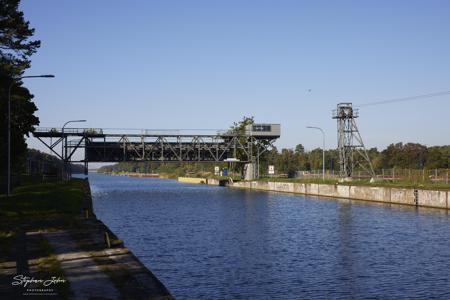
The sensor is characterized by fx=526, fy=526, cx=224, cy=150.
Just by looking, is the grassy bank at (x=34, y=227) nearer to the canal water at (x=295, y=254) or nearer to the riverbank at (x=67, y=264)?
the riverbank at (x=67, y=264)

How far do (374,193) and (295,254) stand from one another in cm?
4510

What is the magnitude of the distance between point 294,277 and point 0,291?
1326 cm

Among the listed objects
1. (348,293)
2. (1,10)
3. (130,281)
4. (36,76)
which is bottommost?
(348,293)

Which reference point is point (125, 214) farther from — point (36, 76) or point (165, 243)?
point (165, 243)

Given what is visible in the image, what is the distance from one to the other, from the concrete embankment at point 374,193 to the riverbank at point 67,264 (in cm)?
4181

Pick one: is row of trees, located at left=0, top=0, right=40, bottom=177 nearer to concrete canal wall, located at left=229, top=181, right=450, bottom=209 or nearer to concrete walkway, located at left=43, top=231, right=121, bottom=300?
concrete walkway, located at left=43, top=231, right=121, bottom=300

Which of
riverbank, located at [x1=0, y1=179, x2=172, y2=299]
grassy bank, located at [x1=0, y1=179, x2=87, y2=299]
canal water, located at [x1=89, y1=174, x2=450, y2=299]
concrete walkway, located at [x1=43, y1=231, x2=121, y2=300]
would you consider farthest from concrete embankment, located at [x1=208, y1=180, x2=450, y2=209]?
concrete walkway, located at [x1=43, y1=231, x2=121, y2=300]

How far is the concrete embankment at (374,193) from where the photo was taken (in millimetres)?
59944

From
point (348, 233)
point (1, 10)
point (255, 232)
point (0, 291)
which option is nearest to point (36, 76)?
point (1, 10)

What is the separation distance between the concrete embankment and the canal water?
616cm

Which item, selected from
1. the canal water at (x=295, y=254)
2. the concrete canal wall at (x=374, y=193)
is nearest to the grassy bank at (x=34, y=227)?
the canal water at (x=295, y=254)

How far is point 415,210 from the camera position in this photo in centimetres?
5816

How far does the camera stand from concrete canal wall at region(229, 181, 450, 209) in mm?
59938

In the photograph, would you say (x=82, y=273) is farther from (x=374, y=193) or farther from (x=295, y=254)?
(x=374, y=193)
